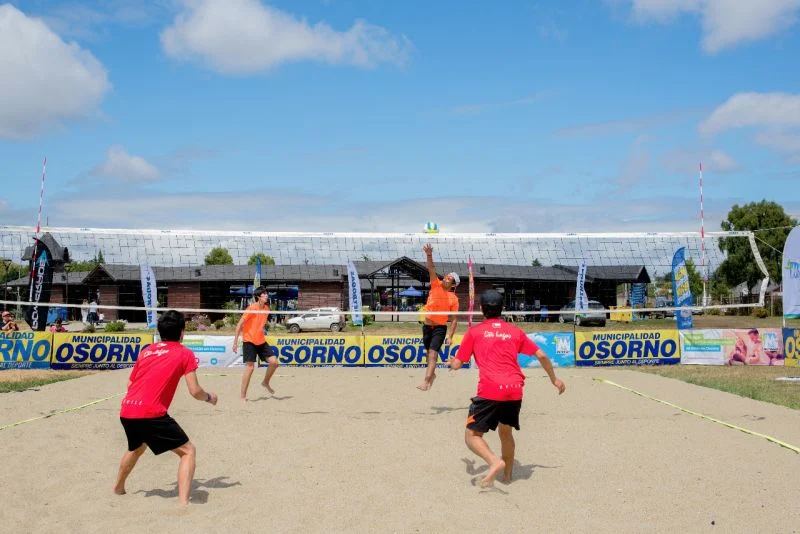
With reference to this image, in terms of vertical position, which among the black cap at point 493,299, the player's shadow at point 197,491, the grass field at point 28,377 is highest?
the black cap at point 493,299

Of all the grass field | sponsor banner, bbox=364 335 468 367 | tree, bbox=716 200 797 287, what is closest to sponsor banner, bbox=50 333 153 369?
the grass field

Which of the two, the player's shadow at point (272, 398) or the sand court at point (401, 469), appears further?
the player's shadow at point (272, 398)

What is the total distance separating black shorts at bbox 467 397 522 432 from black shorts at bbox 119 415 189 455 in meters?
2.07

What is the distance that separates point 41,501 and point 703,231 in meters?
13.5

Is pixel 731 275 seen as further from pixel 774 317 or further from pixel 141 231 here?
pixel 141 231

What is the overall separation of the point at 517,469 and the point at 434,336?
3.55 metres

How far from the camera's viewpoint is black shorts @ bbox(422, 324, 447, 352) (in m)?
9.32

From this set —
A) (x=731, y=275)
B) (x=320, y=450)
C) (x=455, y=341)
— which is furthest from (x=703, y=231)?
(x=731, y=275)

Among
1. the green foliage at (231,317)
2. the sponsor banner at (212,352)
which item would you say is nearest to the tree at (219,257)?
the green foliage at (231,317)

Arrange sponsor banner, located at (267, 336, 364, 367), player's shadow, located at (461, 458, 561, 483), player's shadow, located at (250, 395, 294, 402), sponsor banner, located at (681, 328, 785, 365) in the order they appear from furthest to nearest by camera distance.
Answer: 1. sponsor banner, located at (681, 328, 785, 365)
2. sponsor banner, located at (267, 336, 364, 367)
3. player's shadow, located at (250, 395, 294, 402)
4. player's shadow, located at (461, 458, 561, 483)

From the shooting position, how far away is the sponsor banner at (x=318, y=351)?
15312 mm

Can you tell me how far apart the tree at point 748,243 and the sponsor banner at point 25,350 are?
34.7 metres

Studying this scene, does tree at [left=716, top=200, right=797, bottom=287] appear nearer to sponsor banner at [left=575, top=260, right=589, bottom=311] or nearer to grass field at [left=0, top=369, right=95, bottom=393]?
sponsor banner at [left=575, top=260, right=589, bottom=311]

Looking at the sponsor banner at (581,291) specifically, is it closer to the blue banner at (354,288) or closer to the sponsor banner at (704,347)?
the blue banner at (354,288)
